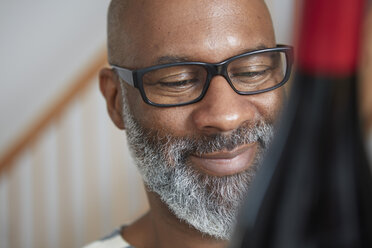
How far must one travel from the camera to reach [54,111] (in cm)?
162

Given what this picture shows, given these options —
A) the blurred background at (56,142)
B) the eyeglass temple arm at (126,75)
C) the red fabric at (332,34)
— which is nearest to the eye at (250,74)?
the eyeglass temple arm at (126,75)

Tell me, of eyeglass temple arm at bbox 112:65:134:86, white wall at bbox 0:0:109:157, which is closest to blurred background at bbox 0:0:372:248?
white wall at bbox 0:0:109:157

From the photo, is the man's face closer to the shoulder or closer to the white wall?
the shoulder

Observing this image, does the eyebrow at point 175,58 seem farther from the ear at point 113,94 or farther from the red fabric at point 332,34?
the red fabric at point 332,34

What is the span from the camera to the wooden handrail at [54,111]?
1.52 m

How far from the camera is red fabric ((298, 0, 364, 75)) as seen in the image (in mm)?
156

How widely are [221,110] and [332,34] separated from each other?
0.27 meters

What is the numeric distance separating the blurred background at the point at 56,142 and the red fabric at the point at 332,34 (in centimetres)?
155

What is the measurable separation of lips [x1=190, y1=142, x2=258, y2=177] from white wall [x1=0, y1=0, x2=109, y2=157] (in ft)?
4.84

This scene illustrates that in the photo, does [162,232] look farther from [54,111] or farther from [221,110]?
[54,111]

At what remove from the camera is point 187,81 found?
1.56ft

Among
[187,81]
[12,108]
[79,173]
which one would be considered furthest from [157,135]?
[12,108]

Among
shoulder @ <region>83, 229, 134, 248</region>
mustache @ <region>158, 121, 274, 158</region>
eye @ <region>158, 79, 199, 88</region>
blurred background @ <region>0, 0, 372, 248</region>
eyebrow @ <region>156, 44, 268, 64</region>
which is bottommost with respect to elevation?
blurred background @ <region>0, 0, 372, 248</region>

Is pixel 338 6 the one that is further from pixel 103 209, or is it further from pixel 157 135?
pixel 103 209
